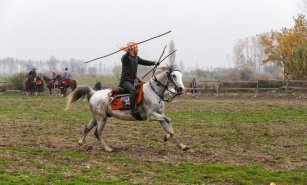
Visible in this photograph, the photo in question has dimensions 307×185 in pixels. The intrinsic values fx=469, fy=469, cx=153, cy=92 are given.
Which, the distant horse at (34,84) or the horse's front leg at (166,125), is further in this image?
the distant horse at (34,84)

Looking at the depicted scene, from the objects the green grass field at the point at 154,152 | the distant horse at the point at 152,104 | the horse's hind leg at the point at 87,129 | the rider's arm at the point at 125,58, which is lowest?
the green grass field at the point at 154,152

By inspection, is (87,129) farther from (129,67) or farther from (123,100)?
(129,67)

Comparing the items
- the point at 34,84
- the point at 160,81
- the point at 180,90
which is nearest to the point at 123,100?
the point at 160,81

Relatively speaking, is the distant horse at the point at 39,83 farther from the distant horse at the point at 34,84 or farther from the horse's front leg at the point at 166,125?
the horse's front leg at the point at 166,125

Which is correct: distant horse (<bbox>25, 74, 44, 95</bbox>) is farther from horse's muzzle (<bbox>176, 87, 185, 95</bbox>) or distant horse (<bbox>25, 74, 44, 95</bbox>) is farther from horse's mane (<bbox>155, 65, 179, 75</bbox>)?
horse's muzzle (<bbox>176, 87, 185, 95</bbox>)

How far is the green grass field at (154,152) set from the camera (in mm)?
9117

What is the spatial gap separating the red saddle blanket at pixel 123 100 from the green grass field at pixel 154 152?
115 cm

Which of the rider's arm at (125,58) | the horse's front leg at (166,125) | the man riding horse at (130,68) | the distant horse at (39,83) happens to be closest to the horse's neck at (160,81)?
the man riding horse at (130,68)

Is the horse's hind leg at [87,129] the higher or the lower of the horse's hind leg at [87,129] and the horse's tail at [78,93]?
the lower

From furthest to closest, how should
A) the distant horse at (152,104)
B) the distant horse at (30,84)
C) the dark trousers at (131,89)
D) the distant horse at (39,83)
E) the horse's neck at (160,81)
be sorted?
the distant horse at (39,83), the distant horse at (30,84), the horse's neck at (160,81), the dark trousers at (131,89), the distant horse at (152,104)

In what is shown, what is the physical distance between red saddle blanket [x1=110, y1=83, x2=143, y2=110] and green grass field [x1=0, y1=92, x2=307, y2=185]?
115cm

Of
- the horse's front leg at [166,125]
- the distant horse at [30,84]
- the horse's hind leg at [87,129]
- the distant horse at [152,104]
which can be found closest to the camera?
the horse's front leg at [166,125]

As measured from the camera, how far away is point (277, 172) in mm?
9789

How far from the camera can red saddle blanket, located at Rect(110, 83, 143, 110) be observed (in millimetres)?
11790
